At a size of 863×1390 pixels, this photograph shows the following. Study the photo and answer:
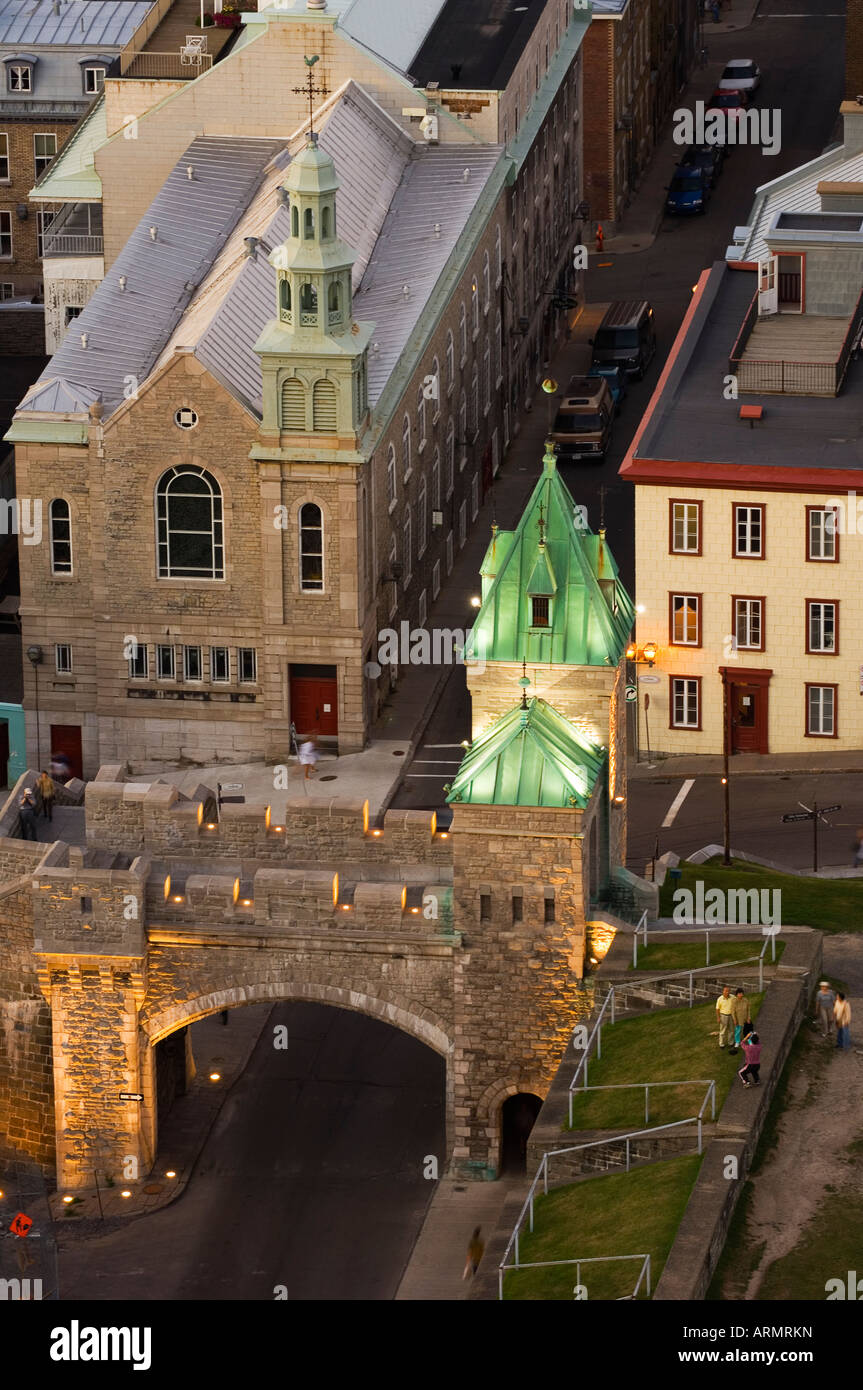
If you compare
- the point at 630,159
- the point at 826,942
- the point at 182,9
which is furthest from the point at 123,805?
the point at 630,159

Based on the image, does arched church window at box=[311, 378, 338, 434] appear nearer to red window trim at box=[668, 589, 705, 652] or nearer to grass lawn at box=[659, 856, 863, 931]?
red window trim at box=[668, 589, 705, 652]

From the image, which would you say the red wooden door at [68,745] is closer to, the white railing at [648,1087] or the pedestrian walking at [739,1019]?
the white railing at [648,1087]

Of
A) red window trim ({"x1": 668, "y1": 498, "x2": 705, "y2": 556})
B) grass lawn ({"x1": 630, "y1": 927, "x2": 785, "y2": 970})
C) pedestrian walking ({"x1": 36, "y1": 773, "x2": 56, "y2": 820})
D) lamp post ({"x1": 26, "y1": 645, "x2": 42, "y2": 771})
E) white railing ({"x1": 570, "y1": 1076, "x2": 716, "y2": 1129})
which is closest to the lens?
white railing ({"x1": 570, "y1": 1076, "x2": 716, "y2": 1129})

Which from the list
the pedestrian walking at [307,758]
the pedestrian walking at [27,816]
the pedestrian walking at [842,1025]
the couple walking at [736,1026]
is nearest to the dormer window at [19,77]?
the pedestrian walking at [307,758]

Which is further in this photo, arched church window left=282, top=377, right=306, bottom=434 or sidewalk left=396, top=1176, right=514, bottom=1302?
arched church window left=282, top=377, right=306, bottom=434

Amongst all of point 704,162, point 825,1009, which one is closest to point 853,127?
point 704,162

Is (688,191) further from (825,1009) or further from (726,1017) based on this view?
(726,1017)

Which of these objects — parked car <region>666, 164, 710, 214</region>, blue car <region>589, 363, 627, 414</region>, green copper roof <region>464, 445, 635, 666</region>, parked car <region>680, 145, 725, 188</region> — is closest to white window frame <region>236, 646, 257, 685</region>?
green copper roof <region>464, 445, 635, 666</region>
